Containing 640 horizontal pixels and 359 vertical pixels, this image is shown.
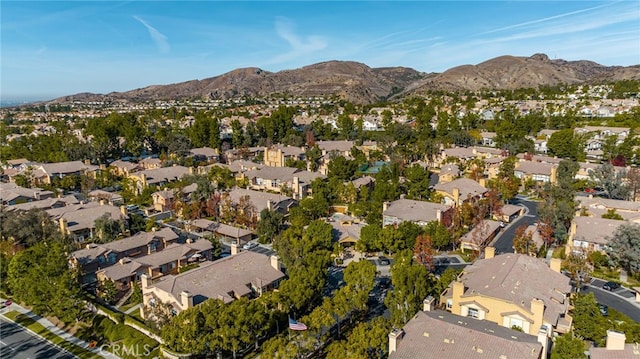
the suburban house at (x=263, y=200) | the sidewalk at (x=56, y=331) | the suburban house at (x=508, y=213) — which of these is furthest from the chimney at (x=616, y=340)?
the suburban house at (x=263, y=200)

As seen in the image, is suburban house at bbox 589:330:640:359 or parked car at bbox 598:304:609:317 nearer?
suburban house at bbox 589:330:640:359

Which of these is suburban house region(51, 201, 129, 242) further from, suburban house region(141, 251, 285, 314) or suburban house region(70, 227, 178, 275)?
suburban house region(141, 251, 285, 314)

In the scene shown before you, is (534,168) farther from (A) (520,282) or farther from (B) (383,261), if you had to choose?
(A) (520,282)

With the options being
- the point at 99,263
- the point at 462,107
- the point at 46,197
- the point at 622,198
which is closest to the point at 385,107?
the point at 462,107

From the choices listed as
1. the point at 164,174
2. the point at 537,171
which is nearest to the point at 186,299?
the point at 164,174

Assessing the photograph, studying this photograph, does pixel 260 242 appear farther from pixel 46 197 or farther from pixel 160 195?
pixel 46 197

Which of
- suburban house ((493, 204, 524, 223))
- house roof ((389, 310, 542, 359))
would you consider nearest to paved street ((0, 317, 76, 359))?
house roof ((389, 310, 542, 359))

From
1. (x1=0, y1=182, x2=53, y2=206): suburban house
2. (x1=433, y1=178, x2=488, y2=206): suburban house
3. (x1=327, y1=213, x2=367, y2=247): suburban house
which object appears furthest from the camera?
(x1=0, y1=182, x2=53, y2=206): suburban house
